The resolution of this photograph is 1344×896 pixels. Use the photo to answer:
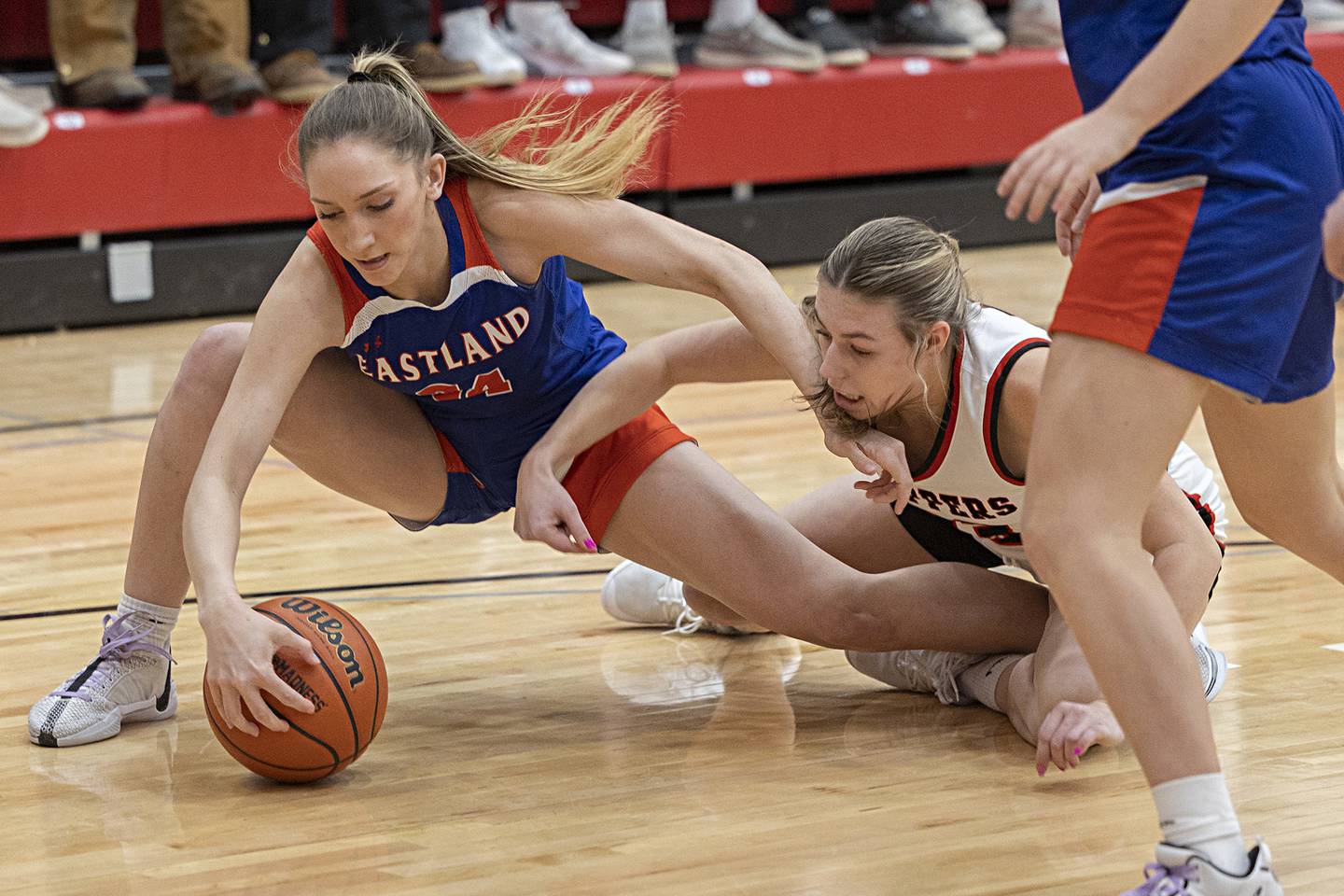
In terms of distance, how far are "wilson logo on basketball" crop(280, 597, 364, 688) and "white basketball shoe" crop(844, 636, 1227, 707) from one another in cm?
76

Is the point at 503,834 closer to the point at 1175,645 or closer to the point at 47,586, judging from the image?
the point at 1175,645

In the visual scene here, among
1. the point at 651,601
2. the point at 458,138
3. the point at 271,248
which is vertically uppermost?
the point at 458,138

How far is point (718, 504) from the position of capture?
8.24 ft

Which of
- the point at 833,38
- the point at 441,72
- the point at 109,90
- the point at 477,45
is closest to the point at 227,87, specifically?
the point at 109,90

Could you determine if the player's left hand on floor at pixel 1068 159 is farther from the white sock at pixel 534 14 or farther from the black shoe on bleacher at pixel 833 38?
the black shoe on bleacher at pixel 833 38

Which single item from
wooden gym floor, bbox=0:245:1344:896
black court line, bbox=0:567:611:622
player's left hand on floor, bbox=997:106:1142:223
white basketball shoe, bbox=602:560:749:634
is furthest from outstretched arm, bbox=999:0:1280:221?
black court line, bbox=0:567:611:622

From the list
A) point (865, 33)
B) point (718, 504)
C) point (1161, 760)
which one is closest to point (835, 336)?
point (718, 504)

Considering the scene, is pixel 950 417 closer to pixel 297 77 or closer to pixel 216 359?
pixel 216 359

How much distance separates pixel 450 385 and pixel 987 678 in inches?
32.6

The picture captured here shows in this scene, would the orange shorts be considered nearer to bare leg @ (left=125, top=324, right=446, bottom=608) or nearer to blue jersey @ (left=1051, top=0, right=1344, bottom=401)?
bare leg @ (left=125, top=324, right=446, bottom=608)

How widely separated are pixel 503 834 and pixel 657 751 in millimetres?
347

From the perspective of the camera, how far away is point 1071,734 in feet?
6.87

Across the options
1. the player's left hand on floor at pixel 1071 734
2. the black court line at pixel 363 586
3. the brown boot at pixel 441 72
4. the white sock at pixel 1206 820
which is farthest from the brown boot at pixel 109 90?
the white sock at pixel 1206 820

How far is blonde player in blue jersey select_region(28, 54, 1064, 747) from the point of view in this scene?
226 centimetres
